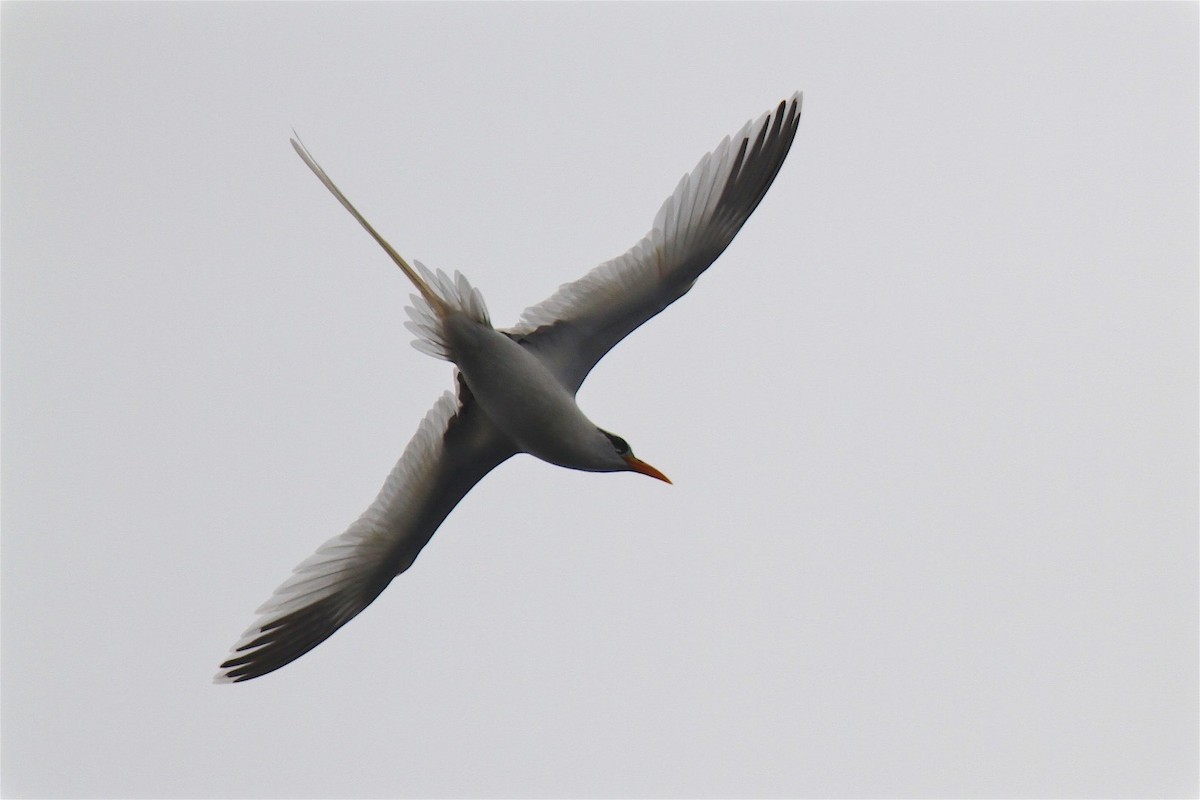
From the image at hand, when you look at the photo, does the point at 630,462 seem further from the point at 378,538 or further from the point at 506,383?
the point at 378,538

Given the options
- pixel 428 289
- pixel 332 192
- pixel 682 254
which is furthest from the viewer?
pixel 682 254

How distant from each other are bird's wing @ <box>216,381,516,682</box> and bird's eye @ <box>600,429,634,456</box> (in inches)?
31.3

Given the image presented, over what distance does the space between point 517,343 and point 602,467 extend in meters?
0.90

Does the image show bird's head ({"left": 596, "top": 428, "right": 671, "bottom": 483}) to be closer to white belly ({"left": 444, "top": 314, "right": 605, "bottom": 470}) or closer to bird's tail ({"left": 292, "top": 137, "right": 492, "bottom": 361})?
white belly ({"left": 444, "top": 314, "right": 605, "bottom": 470})

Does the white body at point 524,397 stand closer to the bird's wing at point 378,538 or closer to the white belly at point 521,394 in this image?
the white belly at point 521,394

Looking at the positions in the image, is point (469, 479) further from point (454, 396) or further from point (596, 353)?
point (596, 353)

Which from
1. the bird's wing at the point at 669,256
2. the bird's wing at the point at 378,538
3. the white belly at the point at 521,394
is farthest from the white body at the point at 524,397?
the bird's wing at the point at 378,538

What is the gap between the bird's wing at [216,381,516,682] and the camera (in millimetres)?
8094

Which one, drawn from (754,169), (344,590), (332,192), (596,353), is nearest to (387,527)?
(344,590)

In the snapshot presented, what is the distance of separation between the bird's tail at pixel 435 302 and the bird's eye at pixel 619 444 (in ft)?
3.28

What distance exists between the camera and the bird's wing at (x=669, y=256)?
7.47 m

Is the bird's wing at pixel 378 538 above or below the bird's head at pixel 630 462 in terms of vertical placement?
above

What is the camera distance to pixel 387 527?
8.14m

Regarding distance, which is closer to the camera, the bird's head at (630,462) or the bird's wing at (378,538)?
the bird's head at (630,462)
